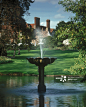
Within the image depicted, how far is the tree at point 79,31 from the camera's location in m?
14.2

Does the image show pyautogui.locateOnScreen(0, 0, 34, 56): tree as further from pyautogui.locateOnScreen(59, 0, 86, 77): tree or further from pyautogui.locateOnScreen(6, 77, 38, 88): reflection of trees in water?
pyautogui.locateOnScreen(59, 0, 86, 77): tree

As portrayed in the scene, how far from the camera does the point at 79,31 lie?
1423 cm

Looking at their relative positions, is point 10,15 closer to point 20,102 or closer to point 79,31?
point 79,31

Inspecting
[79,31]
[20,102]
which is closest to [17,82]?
[79,31]

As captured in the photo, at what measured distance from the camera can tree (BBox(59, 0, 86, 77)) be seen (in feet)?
46.8

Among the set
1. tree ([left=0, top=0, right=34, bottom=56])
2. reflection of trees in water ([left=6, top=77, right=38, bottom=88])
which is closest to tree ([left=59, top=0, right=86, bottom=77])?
reflection of trees in water ([left=6, top=77, right=38, bottom=88])

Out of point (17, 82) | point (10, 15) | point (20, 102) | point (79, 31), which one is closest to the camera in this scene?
point (20, 102)

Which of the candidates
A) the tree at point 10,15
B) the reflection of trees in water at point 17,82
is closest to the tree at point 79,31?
the reflection of trees in water at point 17,82

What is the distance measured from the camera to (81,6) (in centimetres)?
1527

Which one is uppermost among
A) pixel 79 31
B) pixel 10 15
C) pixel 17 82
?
pixel 10 15

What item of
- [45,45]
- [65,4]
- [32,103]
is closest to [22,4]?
[65,4]

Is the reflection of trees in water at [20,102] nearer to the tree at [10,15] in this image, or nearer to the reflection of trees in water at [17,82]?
the reflection of trees in water at [17,82]

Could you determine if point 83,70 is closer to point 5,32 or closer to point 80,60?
point 80,60

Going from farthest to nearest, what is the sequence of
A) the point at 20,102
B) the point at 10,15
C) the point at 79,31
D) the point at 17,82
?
the point at 10,15 < the point at 17,82 < the point at 79,31 < the point at 20,102
